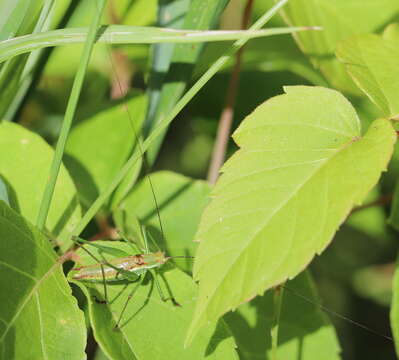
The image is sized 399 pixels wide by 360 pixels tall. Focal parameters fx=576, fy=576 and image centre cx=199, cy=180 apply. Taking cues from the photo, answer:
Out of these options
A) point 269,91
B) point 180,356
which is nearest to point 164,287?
point 180,356

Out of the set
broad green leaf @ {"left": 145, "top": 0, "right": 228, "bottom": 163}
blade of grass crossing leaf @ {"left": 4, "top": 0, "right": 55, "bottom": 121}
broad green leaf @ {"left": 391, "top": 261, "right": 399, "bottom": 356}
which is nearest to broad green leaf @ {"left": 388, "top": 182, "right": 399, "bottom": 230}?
broad green leaf @ {"left": 391, "top": 261, "right": 399, "bottom": 356}

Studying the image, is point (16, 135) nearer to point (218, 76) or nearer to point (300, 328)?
point (300, 328)

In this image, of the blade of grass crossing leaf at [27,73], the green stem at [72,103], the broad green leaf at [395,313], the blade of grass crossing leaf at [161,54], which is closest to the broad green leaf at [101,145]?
the blade of grass crossing leaf at [161,54]

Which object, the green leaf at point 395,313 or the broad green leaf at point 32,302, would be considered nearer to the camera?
the broad green leaf at point 32,302

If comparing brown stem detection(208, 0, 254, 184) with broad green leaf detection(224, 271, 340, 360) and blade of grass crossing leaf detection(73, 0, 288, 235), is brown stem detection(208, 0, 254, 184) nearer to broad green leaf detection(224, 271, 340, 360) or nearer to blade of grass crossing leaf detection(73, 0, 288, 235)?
broad green leaf detection(224, 271, 340, 360)

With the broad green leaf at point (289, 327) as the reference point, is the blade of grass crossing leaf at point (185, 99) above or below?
above

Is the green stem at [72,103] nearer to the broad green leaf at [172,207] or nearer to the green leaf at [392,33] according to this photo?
the broad green leaf at [172,207]

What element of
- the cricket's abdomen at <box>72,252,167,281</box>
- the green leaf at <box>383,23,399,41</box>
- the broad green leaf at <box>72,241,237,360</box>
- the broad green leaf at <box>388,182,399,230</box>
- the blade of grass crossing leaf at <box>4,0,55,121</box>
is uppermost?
the blade of grass crossing leaf at <box>4,0,55,121</box>
